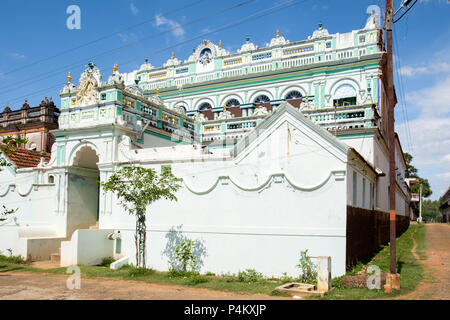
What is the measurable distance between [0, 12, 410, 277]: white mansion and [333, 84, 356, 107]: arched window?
5 centimetres

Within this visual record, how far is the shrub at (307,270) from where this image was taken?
10750 mm

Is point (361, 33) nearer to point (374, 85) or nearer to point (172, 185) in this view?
point (374, 85)

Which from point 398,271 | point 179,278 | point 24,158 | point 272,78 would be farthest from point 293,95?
point 24,158

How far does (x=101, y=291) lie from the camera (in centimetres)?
1040

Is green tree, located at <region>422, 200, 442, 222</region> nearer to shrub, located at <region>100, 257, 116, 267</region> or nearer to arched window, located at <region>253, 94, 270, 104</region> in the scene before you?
arched window, located at <region>253, 94, 270, 104</region>

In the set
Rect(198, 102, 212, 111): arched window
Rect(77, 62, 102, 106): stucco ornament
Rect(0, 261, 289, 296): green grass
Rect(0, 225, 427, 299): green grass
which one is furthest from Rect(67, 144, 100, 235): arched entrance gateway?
Rect(198, 102, 212, 111): arched window

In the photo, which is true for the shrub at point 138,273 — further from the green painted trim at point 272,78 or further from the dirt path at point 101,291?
the green painted trim at point 272,78

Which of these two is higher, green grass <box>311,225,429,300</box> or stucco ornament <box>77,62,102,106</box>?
stucco ornament <box>77,62,102,106</box>

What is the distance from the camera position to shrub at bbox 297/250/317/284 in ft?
→ 35.3
